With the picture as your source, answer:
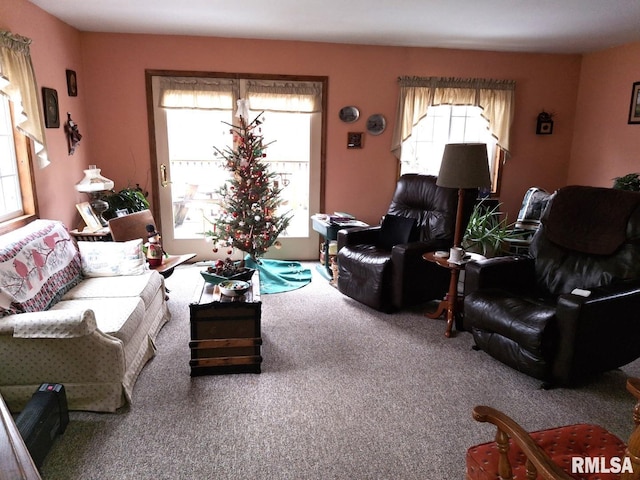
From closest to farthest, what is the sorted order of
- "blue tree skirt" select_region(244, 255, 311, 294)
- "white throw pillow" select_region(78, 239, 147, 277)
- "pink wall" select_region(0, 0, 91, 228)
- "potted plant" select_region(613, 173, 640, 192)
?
"white throw pillow" select_region(78, 239, 147, 277), "pink wall" select_region(0, 0, 91, 228), "potted plant" select_region(613, 173, 640, 192), "blue tree skirt" select_region(244, 255, 311, 294)

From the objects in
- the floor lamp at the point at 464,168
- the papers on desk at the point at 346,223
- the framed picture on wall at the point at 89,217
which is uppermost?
the floor lamp at the point at 464,168

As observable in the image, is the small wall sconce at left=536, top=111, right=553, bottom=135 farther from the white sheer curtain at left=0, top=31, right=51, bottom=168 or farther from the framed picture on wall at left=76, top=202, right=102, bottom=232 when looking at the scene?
the white sheer curtain at left=0, top=31, right=51, bottom=168

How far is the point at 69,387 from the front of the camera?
7.63 ft

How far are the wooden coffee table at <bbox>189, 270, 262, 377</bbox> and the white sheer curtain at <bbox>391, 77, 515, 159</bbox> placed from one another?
125 inches

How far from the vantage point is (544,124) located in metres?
5.40

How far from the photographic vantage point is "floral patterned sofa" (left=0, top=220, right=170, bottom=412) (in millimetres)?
2232

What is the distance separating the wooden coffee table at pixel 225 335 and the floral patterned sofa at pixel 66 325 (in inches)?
14.2

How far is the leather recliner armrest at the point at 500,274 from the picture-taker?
121 inches

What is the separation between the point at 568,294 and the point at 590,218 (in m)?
0.78

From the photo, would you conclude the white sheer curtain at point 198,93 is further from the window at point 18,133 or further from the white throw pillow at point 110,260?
the white throw pillow at point 110,260

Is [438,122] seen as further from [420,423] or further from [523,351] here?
[420,423]

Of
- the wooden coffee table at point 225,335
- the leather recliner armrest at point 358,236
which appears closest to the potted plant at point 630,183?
the leather recliner armrest at point 358,236

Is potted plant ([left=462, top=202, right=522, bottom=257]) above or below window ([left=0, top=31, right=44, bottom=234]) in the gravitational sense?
below

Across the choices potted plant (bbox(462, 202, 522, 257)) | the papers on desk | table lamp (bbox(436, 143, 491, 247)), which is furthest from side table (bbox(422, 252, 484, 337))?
potted plant (bbox(462, 202, 522, 257))
